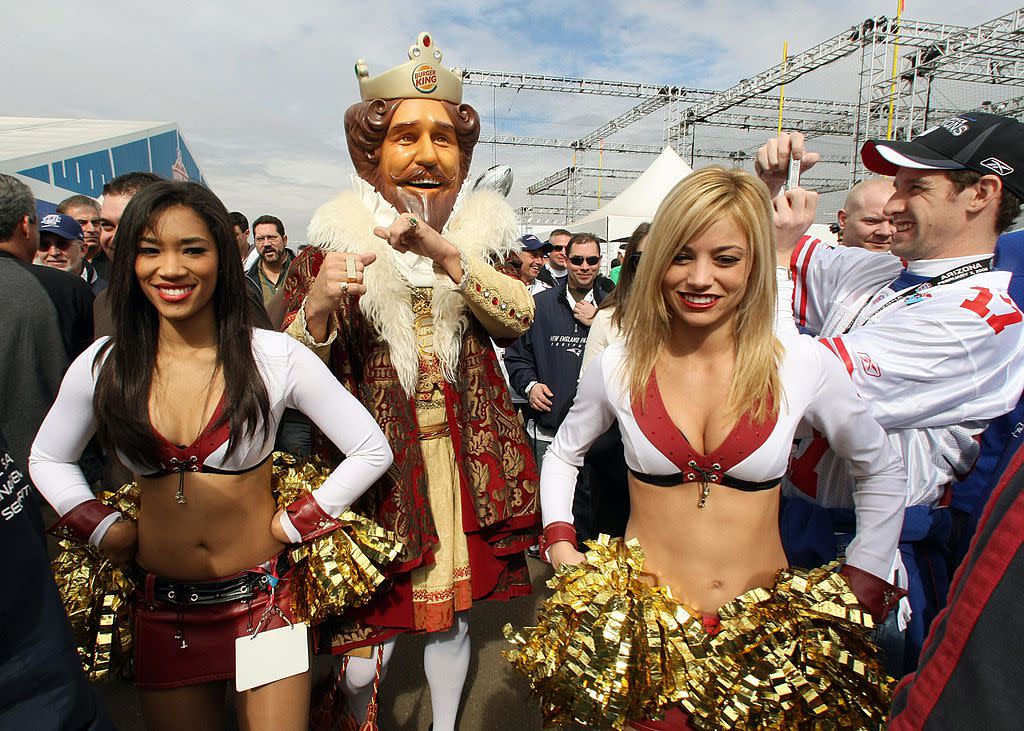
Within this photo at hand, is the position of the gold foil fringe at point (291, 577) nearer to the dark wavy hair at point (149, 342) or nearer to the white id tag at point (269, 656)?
the white id tag at point (269, 656)

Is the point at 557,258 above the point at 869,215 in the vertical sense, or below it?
below

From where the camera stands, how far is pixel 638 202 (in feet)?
43.0

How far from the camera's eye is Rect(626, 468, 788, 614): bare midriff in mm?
1490

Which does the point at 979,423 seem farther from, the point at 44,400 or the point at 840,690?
the point at 44,400

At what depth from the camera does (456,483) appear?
217cm

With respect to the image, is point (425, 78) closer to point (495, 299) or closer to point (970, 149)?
point (495, 299)

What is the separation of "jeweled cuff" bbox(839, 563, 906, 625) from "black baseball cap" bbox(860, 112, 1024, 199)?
3.62 ft

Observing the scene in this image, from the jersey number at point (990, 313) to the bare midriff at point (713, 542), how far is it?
0.68m

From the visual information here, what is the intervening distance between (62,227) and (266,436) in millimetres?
3370

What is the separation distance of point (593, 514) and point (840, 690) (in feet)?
3.64

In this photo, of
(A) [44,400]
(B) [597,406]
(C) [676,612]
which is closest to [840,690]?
(C) [676,612]

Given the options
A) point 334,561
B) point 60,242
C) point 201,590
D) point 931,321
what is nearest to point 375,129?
point 334,561

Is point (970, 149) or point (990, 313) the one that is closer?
point (990, 313)

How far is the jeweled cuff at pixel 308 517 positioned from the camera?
69.4 inches
